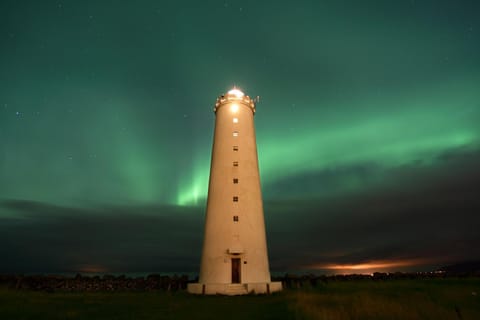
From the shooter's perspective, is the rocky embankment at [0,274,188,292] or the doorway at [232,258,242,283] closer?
the doorway at [232,258,242,283]

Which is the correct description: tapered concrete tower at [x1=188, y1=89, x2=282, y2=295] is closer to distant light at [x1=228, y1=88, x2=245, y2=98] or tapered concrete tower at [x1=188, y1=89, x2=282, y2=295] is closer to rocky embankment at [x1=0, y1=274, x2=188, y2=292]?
distant light at [x1=228, y1=88, x2=245, y2=98]

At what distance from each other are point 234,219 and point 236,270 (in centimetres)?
404

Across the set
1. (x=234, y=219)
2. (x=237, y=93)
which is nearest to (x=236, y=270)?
(x=234, y=219)

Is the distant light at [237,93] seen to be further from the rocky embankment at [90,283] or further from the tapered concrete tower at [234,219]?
the rocky embankment at [90,283]

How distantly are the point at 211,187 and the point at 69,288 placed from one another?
16317 mm

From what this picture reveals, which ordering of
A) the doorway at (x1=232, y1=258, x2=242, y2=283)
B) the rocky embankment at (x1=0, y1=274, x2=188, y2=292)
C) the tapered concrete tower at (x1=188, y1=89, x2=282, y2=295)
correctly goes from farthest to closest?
the rocky embankment at (x1=0, y1=274, x2=188, y2=292)
the doorway at (x1=232, y1=258, x2=242, y2=283)
the tapered concrete tower at (x1=188, y1=89, x2=282, y2=295)

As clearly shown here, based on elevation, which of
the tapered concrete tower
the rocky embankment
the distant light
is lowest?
the rocky embankment

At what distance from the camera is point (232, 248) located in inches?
982

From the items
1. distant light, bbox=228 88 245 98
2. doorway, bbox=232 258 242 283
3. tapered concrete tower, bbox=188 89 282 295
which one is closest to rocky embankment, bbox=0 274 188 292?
tapered concrete tower, bbox=188 89 282 295

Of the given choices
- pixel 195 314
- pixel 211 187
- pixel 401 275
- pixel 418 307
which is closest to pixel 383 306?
pixel 418 307

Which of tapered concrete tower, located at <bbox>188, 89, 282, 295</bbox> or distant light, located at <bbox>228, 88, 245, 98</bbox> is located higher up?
distant light, located at <bbox>228, 88, 245, 98</bbox>

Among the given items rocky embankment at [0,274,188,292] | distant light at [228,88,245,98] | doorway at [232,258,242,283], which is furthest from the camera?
distant light at [228,88,245,98]

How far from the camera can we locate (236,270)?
1001 inches

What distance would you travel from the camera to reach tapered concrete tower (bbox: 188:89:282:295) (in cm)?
2486
